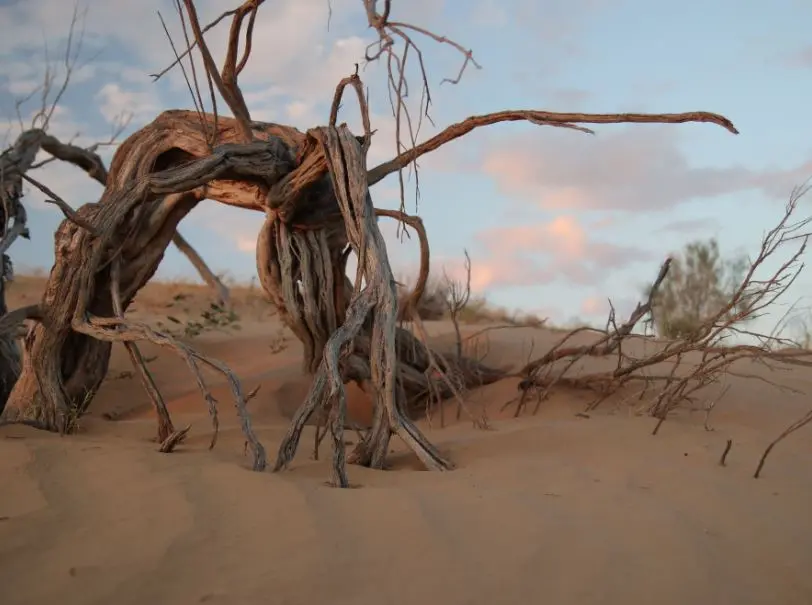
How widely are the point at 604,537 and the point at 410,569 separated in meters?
0.65

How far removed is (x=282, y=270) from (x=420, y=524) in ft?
10.3

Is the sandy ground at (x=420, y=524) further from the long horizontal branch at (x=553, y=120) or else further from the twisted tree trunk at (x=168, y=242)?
the long horizontal branch at (x=553, y=120)

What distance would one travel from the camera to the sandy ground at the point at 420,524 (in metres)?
1.91

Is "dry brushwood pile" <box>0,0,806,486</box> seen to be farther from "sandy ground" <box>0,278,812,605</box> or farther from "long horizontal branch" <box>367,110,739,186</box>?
"sandy ground" <box>0,278,812,605</box>

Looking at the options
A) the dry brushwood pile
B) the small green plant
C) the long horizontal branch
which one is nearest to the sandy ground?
the dry brushwood pile

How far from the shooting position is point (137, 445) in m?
3.51

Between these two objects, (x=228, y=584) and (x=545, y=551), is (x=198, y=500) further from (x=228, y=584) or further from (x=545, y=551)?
(x=545, y=551)

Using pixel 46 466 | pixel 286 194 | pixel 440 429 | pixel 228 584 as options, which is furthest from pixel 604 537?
pixel 286 194

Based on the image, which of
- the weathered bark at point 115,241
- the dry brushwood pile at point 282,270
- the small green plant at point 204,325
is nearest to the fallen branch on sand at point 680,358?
the dry brushwood pile at point 282,270

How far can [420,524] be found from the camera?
229cm

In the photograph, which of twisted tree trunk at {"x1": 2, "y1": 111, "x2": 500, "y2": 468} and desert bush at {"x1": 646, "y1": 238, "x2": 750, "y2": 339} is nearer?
twisted tree trunk at {"x1": 2, "y1": 111, "x2": 500, "y2": 468}

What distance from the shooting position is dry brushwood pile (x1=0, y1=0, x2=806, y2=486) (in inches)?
133

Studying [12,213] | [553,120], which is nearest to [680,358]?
[553,120]

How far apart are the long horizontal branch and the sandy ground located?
1450 mm
